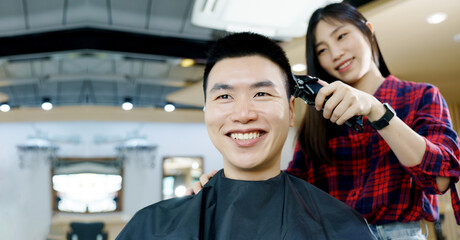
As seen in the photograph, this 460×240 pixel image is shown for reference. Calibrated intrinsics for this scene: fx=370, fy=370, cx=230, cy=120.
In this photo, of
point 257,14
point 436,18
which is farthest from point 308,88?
point 436,18

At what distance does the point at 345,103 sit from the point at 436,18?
2.71m

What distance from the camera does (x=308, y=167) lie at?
1.60 metres

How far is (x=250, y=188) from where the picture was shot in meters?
1.24

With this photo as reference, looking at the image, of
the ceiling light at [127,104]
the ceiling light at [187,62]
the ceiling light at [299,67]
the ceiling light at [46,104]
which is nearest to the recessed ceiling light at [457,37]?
the ceiling light at [299,67]

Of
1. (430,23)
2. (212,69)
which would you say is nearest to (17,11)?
(212,69)

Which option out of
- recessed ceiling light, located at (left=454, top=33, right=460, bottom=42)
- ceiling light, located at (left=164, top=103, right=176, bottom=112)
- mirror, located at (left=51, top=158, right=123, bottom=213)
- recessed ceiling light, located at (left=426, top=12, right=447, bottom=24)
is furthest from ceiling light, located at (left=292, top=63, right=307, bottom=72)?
mirror, located at (left=51, top=158, right=123, bottom=213)

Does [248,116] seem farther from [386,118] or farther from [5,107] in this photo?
[5,107]

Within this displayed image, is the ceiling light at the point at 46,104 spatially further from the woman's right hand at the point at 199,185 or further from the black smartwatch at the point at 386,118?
the black smartwatch at the point at 386,118

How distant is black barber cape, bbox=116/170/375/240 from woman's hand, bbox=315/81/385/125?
1.07 ft

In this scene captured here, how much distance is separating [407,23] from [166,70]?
251 centimetres

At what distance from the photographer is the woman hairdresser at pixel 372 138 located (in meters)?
1.08

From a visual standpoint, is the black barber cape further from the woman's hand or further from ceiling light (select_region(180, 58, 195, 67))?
ceiling light (select_region(180, 58, 195, 67))

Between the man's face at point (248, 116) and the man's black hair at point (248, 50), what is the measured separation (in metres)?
0.05

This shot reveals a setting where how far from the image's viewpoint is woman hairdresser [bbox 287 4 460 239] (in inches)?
42.6
